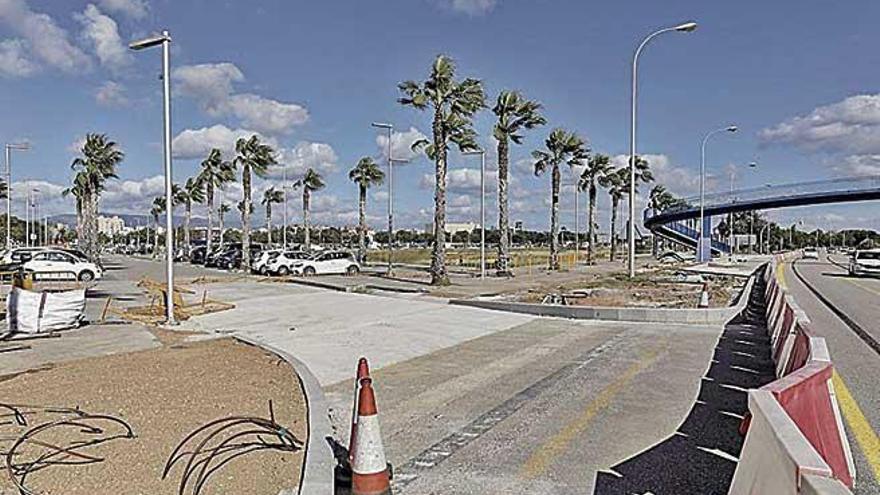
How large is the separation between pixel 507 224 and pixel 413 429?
3157 cm

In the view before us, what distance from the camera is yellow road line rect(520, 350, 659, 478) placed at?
229 inches

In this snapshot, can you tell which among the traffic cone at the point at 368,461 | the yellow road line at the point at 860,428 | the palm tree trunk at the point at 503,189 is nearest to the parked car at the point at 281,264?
the palm tree trunk at the point at 503,189

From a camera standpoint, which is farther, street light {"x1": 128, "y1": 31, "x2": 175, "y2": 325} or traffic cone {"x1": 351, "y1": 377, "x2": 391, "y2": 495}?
street light {"x1": 128, "y1": 31, "x2": 175, "y2": 325}

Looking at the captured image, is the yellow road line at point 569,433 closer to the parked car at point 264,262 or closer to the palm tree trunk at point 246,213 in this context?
the parked car at point 264,262

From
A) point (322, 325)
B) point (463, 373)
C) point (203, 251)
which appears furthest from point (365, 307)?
point (203, 251)

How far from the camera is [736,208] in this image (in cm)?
7125

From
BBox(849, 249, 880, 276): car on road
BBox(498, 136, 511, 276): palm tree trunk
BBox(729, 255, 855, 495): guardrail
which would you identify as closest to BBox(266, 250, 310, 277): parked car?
BBox(498, 136, 511, 276): palm tree trunk

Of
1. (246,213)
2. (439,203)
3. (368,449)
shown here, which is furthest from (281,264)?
(368,449)

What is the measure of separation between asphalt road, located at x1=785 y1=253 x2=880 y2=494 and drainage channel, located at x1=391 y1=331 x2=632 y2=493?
3193 millimetres

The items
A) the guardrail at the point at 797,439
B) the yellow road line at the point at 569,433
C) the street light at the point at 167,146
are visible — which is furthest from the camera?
the street light at the point at 167,146

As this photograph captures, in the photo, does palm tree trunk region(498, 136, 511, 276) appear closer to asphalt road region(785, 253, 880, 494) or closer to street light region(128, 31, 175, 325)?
asphalt road region(785, 253, 880, 494)

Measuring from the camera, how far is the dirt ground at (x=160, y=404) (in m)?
5.28

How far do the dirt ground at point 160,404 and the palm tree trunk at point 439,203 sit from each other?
59.1ft

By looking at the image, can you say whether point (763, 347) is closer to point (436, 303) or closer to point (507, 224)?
point (436, 303)
